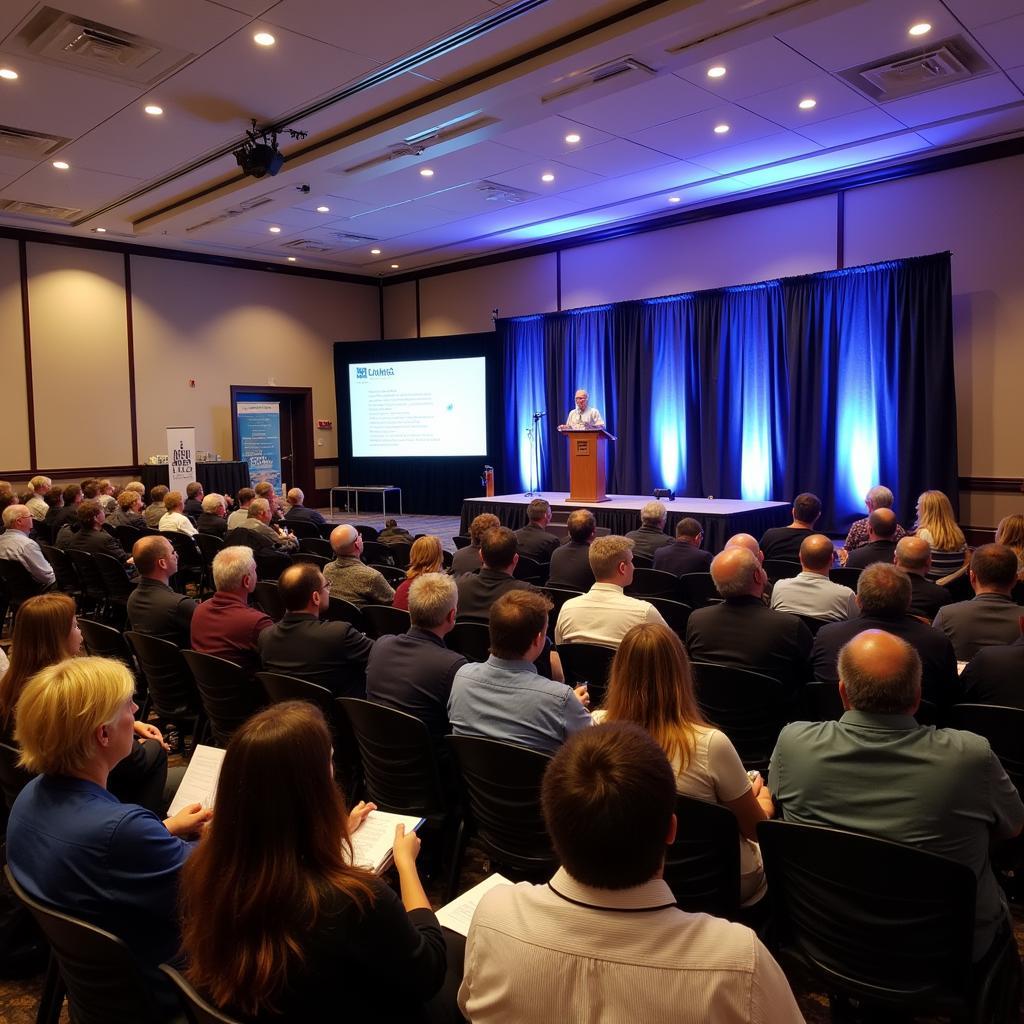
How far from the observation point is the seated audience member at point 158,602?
419cm

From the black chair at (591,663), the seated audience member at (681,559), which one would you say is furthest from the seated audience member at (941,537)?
the black chair at (591,663)

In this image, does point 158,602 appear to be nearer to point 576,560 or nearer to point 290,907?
point 576,560

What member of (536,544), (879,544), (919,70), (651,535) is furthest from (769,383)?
(879,544)

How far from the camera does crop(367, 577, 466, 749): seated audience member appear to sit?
2938 mm

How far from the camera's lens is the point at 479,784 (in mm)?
2521

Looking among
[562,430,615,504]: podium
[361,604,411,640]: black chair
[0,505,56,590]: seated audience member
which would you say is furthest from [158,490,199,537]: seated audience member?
[562,430,615,504]: podium

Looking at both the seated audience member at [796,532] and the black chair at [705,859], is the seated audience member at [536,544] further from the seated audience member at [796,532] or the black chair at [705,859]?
the black chair at [705,859]

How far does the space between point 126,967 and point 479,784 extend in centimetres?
117

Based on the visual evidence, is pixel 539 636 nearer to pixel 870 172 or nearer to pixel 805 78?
pixel 805 78

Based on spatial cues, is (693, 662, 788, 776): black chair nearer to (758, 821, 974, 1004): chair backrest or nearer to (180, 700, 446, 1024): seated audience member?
(758, 821, 974, 1004): chair backrest

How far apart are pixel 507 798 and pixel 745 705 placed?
1106 millimetres

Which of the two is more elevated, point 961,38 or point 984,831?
point 961,38

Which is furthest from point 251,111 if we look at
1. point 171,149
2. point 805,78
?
point 805,78

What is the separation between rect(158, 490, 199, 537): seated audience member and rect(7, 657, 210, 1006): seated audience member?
5984mm
